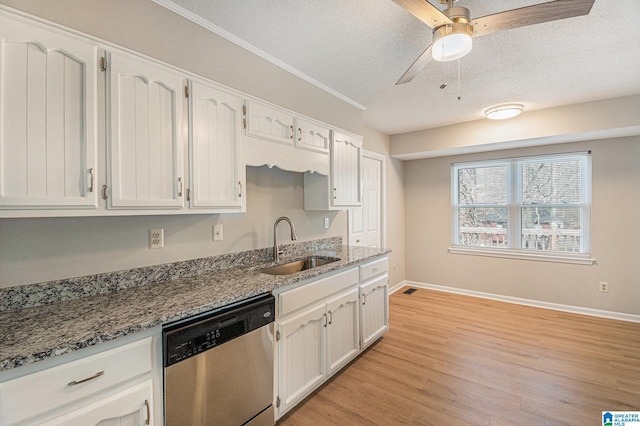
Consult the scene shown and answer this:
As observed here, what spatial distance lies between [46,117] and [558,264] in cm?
525

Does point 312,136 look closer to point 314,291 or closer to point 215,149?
point 215,149

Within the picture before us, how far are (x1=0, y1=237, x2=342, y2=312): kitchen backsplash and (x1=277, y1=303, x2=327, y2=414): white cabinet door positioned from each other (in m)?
0.64

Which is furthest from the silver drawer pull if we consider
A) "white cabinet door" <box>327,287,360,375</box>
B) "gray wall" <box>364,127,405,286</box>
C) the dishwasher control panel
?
"gray wall" <box>364,127,405,286</box>

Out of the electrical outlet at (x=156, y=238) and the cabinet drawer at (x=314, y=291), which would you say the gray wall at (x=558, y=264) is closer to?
the cabinet drawer at (x=314, y=291)

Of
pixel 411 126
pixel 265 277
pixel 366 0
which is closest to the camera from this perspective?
pixel 366 0

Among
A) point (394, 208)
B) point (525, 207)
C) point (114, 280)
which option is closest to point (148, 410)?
point (114, 280)

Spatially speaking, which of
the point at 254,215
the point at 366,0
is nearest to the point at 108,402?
the point at 254,215

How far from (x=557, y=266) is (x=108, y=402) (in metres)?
4.91

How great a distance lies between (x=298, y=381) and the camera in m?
2.00

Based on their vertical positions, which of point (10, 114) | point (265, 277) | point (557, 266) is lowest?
point (557, 266)

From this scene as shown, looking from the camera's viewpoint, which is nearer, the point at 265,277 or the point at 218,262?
the point at 265,277

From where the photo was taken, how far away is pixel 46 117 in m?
1.21

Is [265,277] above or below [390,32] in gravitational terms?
below

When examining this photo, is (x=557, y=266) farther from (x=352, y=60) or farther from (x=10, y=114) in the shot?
(x=10, y=114)
